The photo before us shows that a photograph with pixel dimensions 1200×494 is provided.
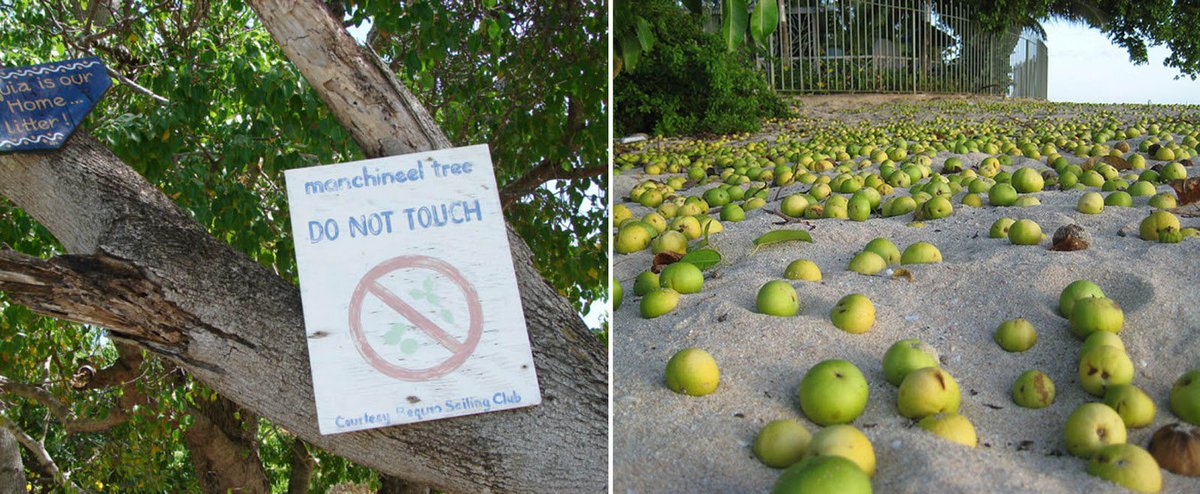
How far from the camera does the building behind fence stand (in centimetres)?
1199

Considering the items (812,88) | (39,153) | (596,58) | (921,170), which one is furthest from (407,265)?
(812,88)

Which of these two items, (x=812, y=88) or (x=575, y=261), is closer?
(x=575, y=261)

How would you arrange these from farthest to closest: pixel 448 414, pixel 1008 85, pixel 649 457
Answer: pixel 1008 85 → pixel 448 414 → pixel 649 457

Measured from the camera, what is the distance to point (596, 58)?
372 centimetres

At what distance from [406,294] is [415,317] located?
0.05 m

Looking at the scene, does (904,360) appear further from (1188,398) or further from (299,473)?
(299,473)

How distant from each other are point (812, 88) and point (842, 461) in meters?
11.2

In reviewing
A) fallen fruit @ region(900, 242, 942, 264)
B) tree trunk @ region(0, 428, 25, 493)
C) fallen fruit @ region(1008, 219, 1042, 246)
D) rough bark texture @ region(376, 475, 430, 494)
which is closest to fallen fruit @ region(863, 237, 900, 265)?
fallen fruit @ region(900, 242, 942, 264)

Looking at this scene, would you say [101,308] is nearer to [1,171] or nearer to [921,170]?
[1,171]

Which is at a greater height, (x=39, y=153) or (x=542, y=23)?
(x=542, y=23)

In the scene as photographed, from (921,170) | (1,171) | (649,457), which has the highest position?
(1,171)

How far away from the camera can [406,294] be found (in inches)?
73.1

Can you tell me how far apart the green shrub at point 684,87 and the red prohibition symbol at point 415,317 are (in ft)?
18.4

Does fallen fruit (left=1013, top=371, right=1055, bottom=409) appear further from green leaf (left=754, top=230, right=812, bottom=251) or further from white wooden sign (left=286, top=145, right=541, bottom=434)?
green leaf (left=754, top=230, right=812, bottom=251)
